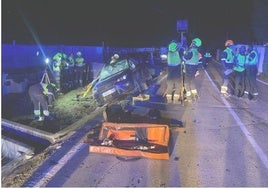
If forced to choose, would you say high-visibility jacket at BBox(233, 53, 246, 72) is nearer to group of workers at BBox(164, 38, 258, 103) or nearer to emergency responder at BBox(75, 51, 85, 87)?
group of workers at BBox(164, 38, 258, 103)

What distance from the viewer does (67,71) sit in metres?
16.0

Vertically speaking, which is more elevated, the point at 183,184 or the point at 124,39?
the point at 124,39

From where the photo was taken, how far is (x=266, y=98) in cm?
1177

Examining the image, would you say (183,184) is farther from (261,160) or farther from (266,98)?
(266,98)

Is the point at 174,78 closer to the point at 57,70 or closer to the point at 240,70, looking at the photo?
the point at 240,70

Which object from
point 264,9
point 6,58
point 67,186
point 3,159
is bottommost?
point 3,159

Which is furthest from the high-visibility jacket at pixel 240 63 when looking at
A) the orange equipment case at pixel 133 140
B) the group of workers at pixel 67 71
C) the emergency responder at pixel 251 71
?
the group of workers at pixel 67 71

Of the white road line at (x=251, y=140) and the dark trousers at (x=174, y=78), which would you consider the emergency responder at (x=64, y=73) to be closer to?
the dark trousers at (x=174, y=78)

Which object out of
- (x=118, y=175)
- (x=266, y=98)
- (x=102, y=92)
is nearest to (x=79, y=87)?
(x=102, y=92)

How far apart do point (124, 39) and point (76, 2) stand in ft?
41.7

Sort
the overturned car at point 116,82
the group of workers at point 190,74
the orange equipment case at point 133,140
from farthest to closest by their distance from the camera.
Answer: the overturned car at point 116,82
the group of workers at point 190,74
the orange equipment case at point 133,140

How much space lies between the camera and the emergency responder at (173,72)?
9796 mm

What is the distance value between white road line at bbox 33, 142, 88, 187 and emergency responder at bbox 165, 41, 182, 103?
179 inches

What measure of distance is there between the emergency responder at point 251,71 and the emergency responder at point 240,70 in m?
0.13
